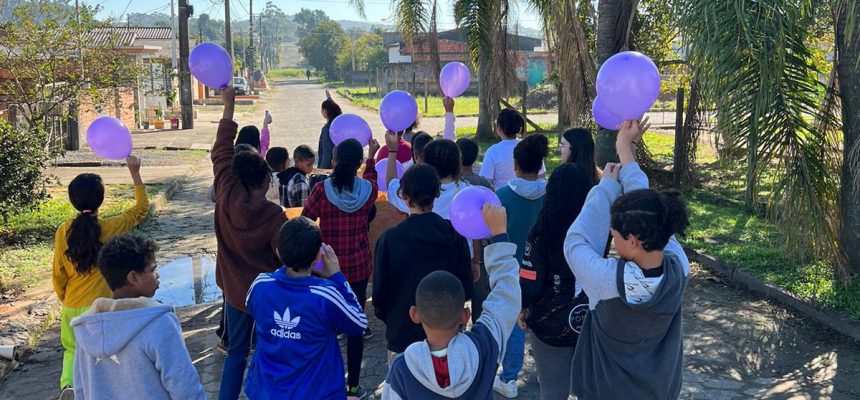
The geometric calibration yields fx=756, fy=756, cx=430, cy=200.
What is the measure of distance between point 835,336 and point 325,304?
4.41 metres

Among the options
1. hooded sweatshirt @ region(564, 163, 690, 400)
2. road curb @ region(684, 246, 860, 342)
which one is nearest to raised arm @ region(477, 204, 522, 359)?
hooded sweatshirt @ region(564, 163, 690, 400)

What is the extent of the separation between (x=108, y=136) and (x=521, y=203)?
8.12ft

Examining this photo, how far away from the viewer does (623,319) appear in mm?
2547

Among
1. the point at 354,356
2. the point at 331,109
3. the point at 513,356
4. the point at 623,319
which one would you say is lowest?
the point at 513,356

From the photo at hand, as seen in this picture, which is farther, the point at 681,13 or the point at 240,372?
the point at 681,13

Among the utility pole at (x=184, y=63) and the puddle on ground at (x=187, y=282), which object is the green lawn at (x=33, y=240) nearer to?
the puddle on ground at (x=187, y=282)

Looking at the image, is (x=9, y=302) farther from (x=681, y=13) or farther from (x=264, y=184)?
(x=681, y=13)

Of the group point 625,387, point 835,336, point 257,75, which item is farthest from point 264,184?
point 257,75

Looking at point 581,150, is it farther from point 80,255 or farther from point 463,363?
point 80,255

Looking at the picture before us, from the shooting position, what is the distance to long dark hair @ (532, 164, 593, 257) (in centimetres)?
338

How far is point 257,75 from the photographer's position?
7238 centimetres

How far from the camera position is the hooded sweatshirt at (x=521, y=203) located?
4215 millimetres

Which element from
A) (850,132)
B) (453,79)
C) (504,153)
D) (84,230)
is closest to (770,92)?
(850,132)

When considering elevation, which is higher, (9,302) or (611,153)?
(611,153)
